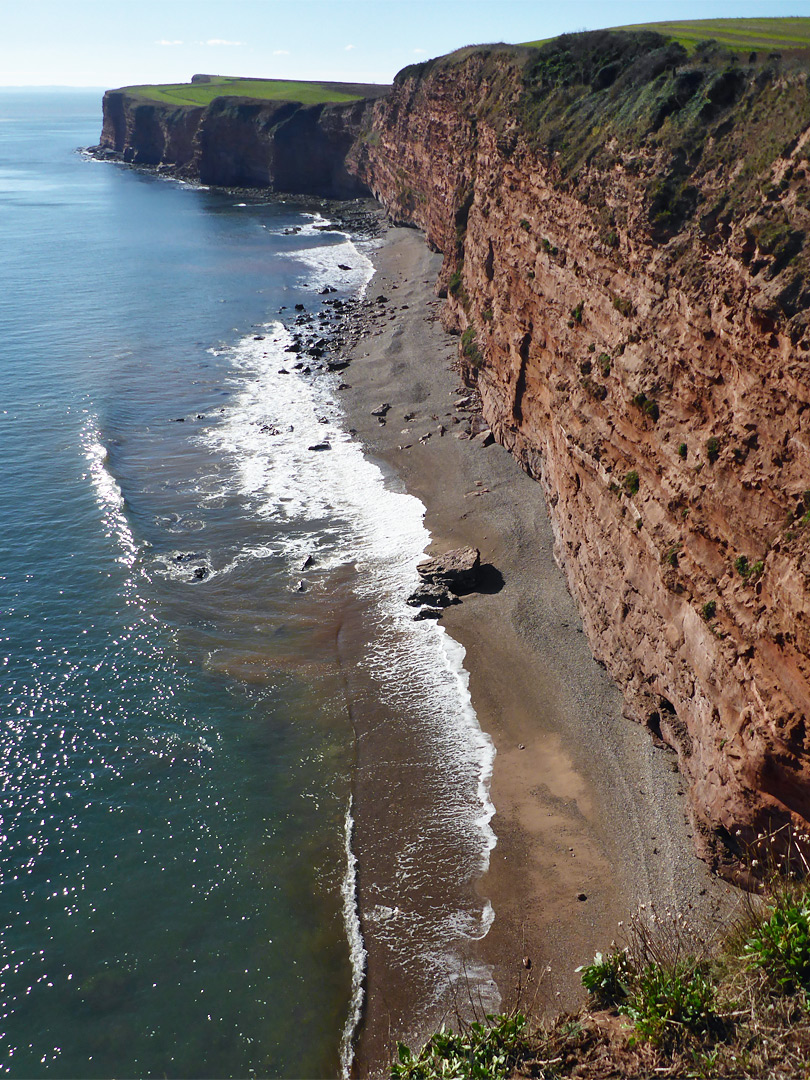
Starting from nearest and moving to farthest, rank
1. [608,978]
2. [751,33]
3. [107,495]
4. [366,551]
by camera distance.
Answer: [608,978], [366,551], [751,33], [107,495]

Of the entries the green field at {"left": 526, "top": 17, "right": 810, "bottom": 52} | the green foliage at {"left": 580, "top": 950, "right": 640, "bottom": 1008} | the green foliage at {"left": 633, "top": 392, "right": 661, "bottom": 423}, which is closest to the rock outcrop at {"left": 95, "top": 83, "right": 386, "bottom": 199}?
the green field at {"left": 526, "top": 17, "right": 810, "bottom": 52}

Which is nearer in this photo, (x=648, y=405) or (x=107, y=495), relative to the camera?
(x=648, y=405)

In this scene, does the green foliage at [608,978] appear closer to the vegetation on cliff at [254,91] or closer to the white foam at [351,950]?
the white foam at [351,950]

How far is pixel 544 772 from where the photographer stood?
1741 cm

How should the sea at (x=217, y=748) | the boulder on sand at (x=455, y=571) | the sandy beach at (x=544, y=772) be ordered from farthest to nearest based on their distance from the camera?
1. the boulder on sand at (x=455, y=571)
2. the sandy beach at (x=544, y=772)
3. the sea at (x=217, y=748)

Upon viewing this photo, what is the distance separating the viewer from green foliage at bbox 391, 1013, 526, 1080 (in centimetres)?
907

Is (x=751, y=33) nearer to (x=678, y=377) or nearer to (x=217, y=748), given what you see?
(x=678, y=377)

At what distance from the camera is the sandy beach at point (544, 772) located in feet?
45.5

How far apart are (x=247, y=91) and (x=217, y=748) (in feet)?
392

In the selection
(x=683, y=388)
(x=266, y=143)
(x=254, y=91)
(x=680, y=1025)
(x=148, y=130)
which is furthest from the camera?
(x=148, y=130)

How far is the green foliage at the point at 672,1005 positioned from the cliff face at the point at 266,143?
94476mm

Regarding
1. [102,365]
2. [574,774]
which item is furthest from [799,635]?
[102,365]

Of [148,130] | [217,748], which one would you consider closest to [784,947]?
[217,748]

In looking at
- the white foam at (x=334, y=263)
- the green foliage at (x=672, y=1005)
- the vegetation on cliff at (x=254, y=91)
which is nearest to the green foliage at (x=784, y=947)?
the green foliage at (x=672, y=1005)
